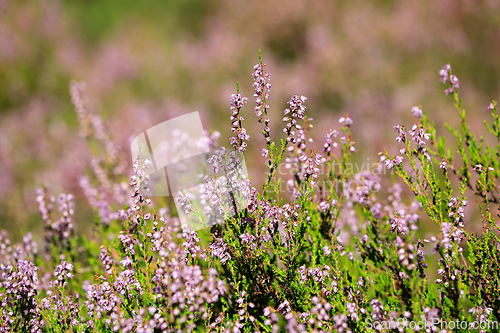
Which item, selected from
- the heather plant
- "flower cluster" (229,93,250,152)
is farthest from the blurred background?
"flower cluster" (229,93,250,152)

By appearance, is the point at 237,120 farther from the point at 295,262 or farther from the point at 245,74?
the point at 245,74

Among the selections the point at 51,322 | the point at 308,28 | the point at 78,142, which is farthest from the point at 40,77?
the point at 51,322

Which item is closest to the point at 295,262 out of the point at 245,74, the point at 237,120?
the point at 237,120

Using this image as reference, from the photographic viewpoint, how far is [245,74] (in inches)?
395

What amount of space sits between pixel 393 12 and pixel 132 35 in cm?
1213

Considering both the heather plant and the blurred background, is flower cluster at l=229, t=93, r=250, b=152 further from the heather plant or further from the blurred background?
the blurred background

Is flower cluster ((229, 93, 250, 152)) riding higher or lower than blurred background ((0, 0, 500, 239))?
lower

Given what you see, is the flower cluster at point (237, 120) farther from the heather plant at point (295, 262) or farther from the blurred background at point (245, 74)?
the blurred background at point (245, 74)

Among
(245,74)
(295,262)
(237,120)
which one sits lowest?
(295,262)

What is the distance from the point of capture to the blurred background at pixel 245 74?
24.7 ft

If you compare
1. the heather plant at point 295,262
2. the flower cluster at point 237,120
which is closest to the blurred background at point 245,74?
the heather plant at point 295,262

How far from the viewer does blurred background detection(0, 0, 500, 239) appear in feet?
Result: 24.7

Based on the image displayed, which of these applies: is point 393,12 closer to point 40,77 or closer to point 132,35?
point 132,35

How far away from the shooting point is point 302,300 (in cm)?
212
